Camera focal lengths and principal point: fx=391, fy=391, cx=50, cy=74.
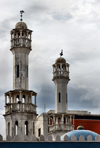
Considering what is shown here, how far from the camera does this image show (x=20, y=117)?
40406 mm

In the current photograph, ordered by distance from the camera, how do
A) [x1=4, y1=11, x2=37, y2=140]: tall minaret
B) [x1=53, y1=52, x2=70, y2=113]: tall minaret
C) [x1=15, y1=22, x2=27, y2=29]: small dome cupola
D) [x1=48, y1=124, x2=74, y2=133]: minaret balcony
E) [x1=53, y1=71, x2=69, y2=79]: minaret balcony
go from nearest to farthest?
1. [x1=4, y1=11, x2=37, y2=140]: tall minaret
2. [x1=15, y1=22, x2=27, y2=29]: small dome cupola
3. [x1=48, y1=124, x2=74, y2=133]: minaret balcony
4. [x1=53, y1=52, x2=70, y2=113]: tall minaret
5. [x1=53, y1=71, x2=69, y2=79]: minaret balcony

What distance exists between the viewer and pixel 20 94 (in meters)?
40.8

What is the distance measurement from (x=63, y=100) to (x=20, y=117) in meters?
13.0

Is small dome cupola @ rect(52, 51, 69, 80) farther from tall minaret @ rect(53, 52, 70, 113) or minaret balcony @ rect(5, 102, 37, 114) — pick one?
minaret balcony @ rect(5, 102, 37, 114)

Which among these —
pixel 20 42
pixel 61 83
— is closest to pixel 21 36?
pixel 20 42

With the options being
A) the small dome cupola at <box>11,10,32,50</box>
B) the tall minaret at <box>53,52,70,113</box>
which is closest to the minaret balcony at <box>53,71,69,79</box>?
the tall minaret at <box>53,52,70,113</box>

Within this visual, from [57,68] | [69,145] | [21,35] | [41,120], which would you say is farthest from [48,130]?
[69,145]

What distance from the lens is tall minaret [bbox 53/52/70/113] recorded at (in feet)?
172

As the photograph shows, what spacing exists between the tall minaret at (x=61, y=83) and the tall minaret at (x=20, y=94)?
430 inches

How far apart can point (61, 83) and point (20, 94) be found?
13.3 m

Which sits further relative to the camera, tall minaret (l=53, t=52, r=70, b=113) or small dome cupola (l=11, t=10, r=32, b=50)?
tall minaret (l=53, t=52, r=70, b=113)

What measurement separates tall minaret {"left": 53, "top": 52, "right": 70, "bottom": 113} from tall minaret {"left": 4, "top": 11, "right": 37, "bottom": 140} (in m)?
10.9

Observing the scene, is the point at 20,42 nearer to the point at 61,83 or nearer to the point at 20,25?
the point at 20,25

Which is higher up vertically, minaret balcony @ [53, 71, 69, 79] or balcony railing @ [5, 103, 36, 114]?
minaret balcony @ [53, 71, 69, 79]
